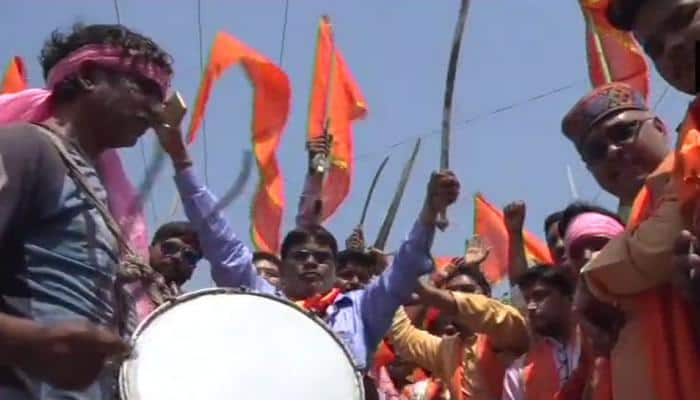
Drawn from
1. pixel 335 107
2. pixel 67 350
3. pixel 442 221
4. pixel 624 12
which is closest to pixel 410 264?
pixel 442 221

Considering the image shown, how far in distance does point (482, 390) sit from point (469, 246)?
4.54 ft

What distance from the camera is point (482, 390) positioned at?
4.39m

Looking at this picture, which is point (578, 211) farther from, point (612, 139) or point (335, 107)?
point (335, 107)

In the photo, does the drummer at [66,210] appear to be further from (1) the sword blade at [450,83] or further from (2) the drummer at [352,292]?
(1) the sword blade at [450,83]

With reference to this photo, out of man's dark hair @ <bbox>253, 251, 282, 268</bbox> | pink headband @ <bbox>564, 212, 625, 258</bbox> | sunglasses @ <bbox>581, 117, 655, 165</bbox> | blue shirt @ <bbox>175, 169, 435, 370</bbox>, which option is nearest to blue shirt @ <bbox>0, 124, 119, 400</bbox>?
sunglasses @ <bbox>581, 117, 655, 165</bbox>

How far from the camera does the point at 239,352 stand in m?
3.19

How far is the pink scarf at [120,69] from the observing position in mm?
2248

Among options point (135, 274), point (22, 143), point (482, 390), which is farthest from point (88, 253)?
point (482, 390)

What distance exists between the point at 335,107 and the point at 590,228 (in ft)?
19.1

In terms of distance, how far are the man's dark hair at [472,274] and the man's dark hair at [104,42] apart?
295cm

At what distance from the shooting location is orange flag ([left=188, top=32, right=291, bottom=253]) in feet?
24.7

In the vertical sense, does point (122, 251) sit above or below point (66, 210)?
below

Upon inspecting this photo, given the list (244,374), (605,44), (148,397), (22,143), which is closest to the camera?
(22,143)

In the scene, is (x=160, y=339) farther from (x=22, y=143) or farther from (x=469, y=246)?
(x=469, y=246)
